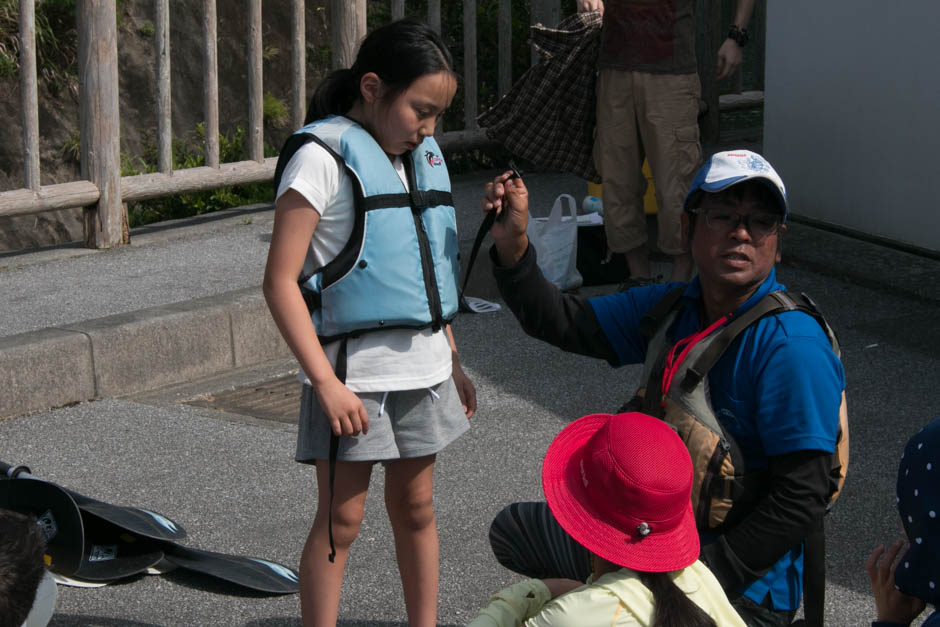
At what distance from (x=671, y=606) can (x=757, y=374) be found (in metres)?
0.51

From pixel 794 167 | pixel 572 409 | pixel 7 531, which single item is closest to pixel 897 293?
pixel 794 167

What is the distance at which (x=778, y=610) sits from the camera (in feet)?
8.53

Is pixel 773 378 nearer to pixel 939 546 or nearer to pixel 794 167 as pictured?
pixel 939 546

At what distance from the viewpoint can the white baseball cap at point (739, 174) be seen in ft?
8.50

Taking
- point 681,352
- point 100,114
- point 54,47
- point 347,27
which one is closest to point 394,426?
point 681,352

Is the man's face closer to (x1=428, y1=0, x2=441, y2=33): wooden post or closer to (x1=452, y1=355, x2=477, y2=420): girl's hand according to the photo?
(x1=452, y1=355, x2=477, y2=420): girl's hand

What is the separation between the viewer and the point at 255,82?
301 inches

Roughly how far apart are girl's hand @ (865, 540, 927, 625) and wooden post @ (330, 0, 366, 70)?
5.91 m

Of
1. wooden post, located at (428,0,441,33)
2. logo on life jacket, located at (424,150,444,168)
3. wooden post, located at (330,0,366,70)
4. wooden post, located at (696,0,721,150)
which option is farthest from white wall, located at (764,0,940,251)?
logo on life jacket, located at (424,150,444,168)

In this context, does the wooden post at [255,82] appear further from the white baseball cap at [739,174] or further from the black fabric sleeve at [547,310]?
the white baseball cap at [739,174]

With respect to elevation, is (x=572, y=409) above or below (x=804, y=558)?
below

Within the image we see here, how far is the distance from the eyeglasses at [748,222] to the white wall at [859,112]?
15.4 ft

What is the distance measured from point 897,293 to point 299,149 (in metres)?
4.57

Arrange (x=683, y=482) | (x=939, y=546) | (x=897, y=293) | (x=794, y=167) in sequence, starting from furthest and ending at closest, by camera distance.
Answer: (x=794, y=167), (x=897, y=293), (x=683, y=482), (x=939, y=546)
